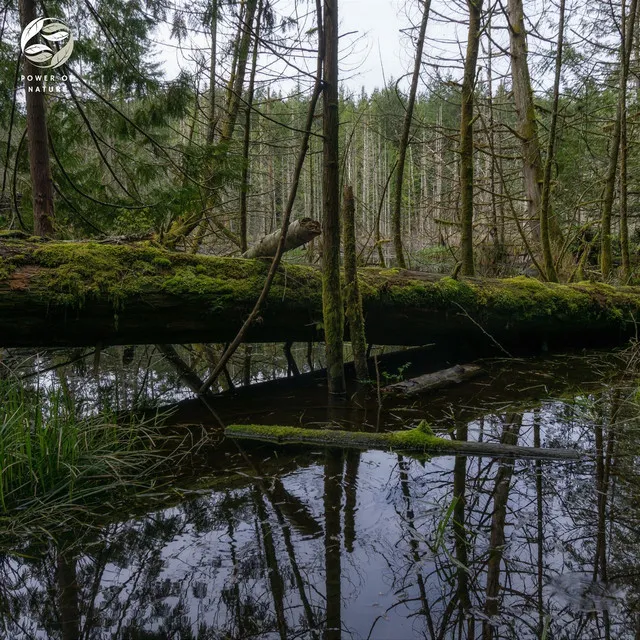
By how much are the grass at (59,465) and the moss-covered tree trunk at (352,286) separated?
9.25 feet

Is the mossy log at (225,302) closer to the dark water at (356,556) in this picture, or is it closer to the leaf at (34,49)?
the dark water at (356,556)

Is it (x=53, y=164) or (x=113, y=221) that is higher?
(x=53, y=164)

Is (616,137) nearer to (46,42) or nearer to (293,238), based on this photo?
(293,238)

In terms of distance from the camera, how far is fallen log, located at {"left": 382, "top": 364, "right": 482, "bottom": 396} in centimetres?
525

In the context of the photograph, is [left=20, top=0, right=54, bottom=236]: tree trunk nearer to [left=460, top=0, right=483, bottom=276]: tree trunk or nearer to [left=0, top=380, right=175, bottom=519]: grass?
[left=0, top=380, right=175, bottom=519]: grass

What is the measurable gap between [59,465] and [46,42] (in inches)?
236

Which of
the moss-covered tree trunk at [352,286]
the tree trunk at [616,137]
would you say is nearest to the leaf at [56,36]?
the moss-covered tree trunk at [352,286]

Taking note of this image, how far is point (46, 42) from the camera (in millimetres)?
6160

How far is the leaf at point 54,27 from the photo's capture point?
6.18 m

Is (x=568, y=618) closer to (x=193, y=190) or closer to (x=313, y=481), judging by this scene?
(x=313, y=481)

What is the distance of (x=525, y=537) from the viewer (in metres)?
2.29

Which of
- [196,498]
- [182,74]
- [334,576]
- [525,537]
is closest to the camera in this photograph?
[334,576]

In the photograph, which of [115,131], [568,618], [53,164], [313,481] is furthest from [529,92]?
[568,618]

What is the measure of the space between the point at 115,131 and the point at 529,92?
8.12m
